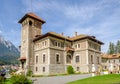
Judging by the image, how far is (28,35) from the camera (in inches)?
1565

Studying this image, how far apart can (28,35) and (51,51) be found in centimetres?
787

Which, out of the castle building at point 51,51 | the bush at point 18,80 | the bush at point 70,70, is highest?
the castle building at point 51,51

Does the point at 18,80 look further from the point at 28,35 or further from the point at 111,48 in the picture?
the point at 111,48

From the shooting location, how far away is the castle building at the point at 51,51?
3625cm

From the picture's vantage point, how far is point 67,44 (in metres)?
41.2

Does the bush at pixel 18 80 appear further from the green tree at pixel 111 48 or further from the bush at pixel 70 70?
the green tree at pixel 111 48

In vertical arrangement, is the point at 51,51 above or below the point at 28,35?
below

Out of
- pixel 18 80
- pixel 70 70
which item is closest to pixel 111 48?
pixel 70 70

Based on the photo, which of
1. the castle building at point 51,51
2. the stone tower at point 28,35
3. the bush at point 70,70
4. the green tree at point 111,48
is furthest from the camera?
the green tree at point 111,48

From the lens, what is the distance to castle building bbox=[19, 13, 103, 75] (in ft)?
119

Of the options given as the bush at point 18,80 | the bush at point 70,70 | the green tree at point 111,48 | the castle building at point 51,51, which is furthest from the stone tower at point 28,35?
the green tree at point 111,48

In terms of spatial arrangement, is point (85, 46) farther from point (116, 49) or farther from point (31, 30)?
point (116, 49)

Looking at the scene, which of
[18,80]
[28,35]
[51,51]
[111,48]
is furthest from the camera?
[111,48]

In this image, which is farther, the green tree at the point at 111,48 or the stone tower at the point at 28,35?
→ the green tree at the point at 111,48
